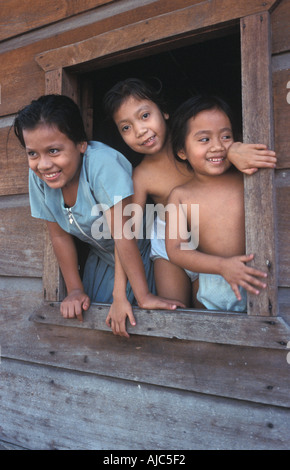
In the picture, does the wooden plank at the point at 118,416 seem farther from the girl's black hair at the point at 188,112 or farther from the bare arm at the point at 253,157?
the girl's black hair at the point at 188,112

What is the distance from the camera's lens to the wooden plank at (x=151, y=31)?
1.37 meters

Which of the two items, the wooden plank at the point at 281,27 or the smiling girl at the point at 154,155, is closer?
the wooden plank at the point at 281,27

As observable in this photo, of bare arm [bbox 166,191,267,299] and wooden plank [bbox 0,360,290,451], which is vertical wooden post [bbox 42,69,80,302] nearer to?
wooden plank [bbox 0,360,290,451]

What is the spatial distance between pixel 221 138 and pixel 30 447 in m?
1.53

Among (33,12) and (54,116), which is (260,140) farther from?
(33,12)

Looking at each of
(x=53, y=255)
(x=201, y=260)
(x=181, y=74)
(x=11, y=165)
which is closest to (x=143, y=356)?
(x=201, y=260)

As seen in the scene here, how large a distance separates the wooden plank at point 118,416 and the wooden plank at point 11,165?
32.0 inches

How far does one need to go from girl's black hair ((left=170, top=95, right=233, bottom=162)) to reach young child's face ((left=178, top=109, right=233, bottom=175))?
0.02m

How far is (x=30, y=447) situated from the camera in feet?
5.94

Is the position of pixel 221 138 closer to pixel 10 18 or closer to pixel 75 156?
pixel 75 156

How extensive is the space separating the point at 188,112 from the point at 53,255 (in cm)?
82

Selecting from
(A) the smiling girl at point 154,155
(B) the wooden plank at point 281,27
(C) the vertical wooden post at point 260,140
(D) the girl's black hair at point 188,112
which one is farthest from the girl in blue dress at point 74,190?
(B) the wooden plank at point 281,27

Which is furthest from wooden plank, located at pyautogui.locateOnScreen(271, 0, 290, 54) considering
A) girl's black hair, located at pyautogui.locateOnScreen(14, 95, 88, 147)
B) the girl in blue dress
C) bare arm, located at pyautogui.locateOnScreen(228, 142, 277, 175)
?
girl's black hair, located at pyautogui.locateOnScreen(14, 95, 88, 147)
